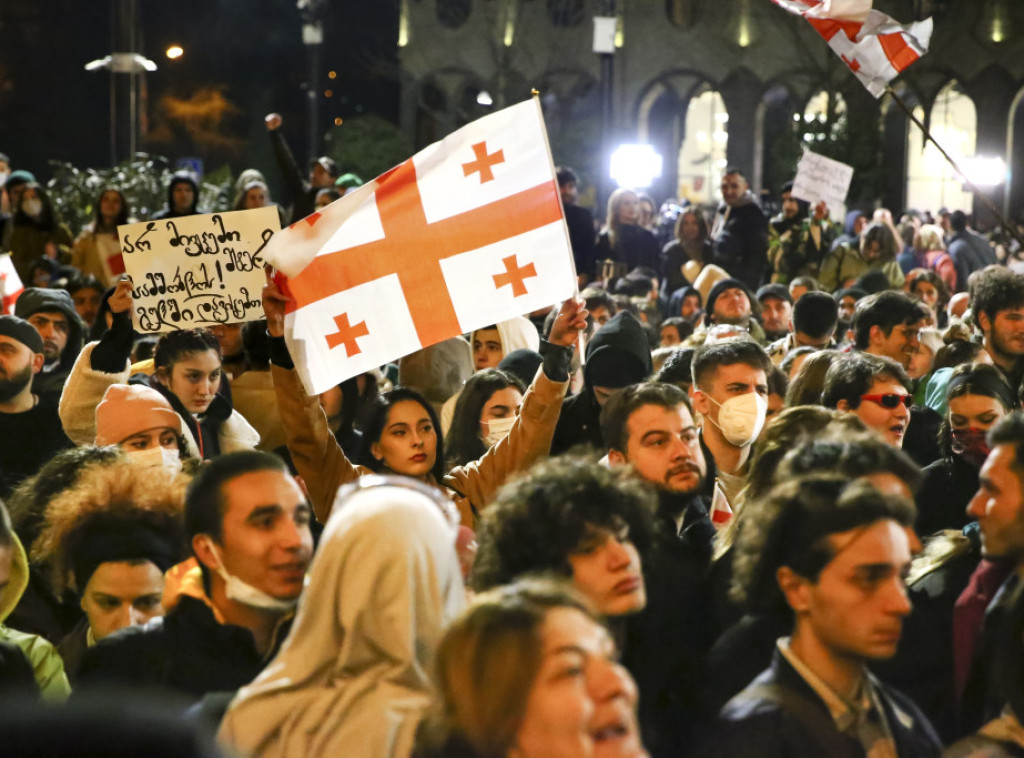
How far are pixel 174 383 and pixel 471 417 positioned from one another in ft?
4.02

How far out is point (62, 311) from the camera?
732 centimetres

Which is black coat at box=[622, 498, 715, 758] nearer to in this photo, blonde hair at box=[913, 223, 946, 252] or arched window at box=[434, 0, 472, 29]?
blonde hair at box=[913, 223, 946, 252]

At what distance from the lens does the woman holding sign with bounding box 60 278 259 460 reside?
19.5 ft

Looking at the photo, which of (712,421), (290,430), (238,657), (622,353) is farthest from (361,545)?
(622,353)

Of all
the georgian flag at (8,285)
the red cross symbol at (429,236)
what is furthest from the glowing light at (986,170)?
the red cross symbol at (429,236)

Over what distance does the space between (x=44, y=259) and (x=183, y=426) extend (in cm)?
636

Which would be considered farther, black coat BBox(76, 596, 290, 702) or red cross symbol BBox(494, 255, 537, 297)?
red cross symbol BBox(494, 255, 537, 297)

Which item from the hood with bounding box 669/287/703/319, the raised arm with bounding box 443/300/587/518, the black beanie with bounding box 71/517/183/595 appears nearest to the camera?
the black beanie with bounding box 71/517/183/595

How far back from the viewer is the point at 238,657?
11.2 feet

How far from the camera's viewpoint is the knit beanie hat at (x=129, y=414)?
17.4 ft

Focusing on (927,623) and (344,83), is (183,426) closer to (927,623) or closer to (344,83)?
(927,623)

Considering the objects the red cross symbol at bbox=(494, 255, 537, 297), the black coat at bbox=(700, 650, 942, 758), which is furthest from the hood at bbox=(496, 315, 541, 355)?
the black coat at bbox=(700, 650, 942, 758)

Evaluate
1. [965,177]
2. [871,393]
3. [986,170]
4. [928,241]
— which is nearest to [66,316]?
[871,393]

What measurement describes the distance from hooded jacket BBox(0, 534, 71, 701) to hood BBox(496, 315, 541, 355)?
3823mm
